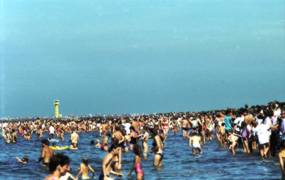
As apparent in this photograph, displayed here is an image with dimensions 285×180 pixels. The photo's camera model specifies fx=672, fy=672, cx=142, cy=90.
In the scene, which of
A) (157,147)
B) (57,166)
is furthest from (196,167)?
(57,166)

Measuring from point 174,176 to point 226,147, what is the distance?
1296 centimetres

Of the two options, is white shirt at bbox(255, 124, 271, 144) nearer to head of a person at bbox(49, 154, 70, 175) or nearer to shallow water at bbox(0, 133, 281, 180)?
shallow water at bbox(0, 133, 281, 180)

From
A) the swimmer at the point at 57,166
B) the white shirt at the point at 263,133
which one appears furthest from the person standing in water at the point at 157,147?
the swimmer at the point at 57,166

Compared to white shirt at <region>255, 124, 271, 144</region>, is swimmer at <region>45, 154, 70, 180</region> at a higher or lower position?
lower

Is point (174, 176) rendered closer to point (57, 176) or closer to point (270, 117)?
point (270, 117)

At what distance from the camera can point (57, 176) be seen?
8977mm

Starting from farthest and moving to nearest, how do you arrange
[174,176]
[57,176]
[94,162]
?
[94,162], [174,176], [57,176]

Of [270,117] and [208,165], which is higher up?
[270,117]

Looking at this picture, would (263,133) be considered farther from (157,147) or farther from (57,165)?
(57,165)

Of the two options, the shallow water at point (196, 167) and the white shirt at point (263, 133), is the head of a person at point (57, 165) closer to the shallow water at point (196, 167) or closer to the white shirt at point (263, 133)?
the shallow water at point (196, 167)

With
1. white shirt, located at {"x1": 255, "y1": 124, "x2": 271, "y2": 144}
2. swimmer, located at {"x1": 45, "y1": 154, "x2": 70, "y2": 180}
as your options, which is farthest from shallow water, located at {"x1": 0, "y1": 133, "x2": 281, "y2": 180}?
swimmer, located at {"x1": 45, "y1": 154, "x2": 70, "y2": 180}

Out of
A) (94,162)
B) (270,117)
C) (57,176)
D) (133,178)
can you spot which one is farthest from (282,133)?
(57,176)

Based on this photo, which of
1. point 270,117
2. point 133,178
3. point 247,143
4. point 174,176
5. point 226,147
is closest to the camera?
point 133,178

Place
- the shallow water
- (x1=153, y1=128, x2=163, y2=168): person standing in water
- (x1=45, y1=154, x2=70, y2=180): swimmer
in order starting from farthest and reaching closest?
(x1=153, y1=128, x2=163, y2=168): person standing in water, the shallow water, (x1=45, y1=154, x2=70, y2=180): swimmer
